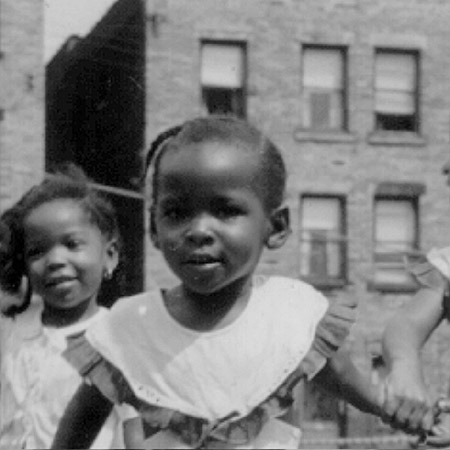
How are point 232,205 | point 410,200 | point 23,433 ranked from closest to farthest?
point 232,205, point 23,433, point 410,200

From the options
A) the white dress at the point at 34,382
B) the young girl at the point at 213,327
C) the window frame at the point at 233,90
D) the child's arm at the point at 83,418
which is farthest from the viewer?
the window frame at the point at 233,90

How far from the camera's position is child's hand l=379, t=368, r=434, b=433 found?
251cm

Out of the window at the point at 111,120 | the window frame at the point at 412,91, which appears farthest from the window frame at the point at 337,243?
the window at the point at 111,120

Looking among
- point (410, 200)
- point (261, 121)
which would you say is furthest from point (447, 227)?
point (261, 121)

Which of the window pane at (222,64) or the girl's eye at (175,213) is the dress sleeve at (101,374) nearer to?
the girl's eye at (175,213)

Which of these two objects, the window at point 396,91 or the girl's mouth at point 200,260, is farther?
the window at point 396,91

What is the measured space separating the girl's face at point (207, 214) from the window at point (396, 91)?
56.8 feet

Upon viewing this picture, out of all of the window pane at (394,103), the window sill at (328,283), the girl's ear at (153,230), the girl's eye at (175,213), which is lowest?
the window sill at (328,283)

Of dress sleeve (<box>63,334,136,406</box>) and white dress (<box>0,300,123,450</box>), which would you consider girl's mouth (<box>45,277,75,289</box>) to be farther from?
dress sleeve (<box>63,334,136,406</box>)

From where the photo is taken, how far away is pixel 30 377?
375 cm

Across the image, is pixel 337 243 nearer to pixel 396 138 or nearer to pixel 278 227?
pixel 396 138

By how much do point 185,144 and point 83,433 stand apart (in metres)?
0.52

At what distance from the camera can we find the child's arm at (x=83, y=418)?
272 cm

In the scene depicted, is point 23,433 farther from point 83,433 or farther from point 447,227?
point 447,227
